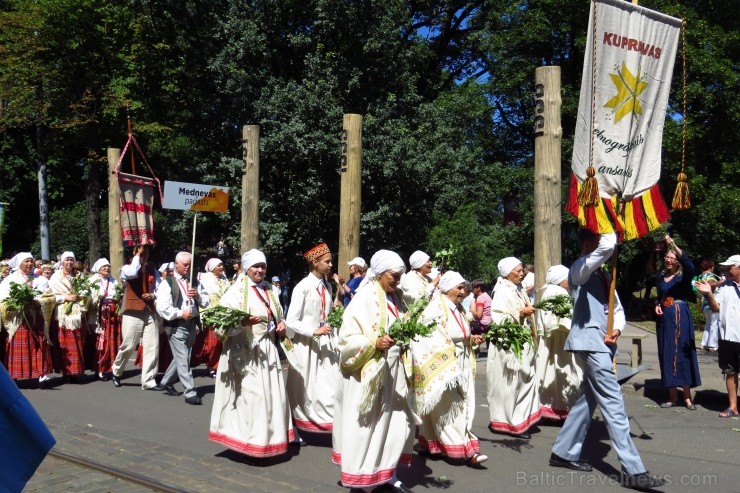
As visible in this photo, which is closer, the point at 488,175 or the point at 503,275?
the point at 503,275

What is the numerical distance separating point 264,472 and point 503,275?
10.4 feet

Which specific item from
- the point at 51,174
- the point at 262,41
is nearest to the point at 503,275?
the point at 262,41

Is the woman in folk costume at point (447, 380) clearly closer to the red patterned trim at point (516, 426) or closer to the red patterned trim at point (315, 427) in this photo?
the red patterned trim at point (516, 426)

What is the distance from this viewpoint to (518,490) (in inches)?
240

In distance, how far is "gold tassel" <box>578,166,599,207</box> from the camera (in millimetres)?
6641

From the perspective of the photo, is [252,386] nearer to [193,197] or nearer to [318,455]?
[318,455]

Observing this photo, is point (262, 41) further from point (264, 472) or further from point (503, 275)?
point (264, 472)

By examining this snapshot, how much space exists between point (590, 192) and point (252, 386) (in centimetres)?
346

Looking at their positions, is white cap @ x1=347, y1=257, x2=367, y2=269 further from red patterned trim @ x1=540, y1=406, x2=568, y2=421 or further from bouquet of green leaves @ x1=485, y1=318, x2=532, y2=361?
bouquet of green leaves @ x1=485, y1=318, x2=532, y2=361

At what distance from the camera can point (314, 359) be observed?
7.97 meters

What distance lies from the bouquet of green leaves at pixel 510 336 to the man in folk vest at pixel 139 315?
5.52 m

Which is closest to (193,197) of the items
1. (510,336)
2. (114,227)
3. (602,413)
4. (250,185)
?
(250,185)

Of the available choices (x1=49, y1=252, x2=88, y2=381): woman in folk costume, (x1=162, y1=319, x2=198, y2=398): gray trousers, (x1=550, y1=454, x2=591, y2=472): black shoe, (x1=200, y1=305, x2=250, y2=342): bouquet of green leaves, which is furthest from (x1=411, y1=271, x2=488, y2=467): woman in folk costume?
(x1=49, y1=252, x2=88, y2=381): woman in folk costume

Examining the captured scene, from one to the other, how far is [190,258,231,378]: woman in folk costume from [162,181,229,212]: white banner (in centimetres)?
117
